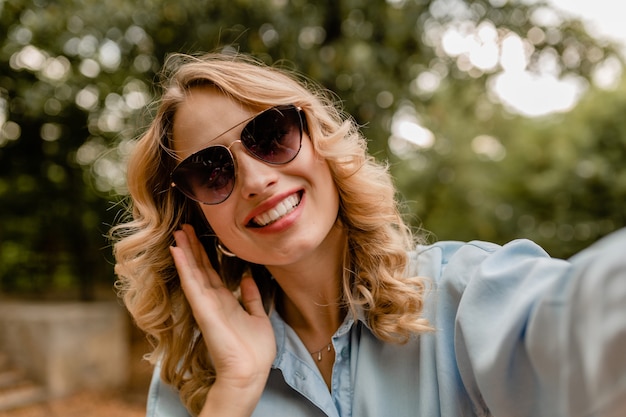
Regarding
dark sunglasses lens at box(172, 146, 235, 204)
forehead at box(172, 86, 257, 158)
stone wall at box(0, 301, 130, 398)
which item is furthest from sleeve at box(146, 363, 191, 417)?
stone wall at box(0, 301, 130, 398)

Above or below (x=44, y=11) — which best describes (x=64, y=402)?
below

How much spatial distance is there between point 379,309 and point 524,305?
2.18ft

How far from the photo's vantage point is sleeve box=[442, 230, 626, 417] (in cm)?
79

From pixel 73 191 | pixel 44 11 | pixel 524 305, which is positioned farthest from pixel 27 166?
pixel 524 305

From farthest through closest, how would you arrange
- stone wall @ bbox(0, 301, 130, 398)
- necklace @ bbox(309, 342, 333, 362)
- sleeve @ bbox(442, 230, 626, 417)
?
1. stone wall @ bbox(0, 301, 130, 398)
2. necklace @ bbox(309, 342, 333, 362)
3. sleeve @ bbox(442, 230, 626, 417)

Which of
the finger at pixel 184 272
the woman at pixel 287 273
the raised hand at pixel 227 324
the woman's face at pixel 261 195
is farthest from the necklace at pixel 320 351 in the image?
the finger at pixel 184 272

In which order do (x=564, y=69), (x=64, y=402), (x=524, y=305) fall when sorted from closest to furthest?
(x=524, y=305) → (x=64, y=402) → (x=564, y=69)

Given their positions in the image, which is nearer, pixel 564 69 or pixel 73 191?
pixel 564 69

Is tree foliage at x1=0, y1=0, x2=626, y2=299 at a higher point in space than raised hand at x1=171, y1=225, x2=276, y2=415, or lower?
lower

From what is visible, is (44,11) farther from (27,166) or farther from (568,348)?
(568,348)

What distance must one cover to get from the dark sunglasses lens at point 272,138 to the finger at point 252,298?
1.75 ft

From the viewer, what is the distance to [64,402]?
23.3 ft

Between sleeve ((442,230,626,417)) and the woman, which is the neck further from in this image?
sleeve ((442,230,626,417))

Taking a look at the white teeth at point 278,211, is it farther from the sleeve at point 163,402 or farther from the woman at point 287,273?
the sleeve at point 163,402
